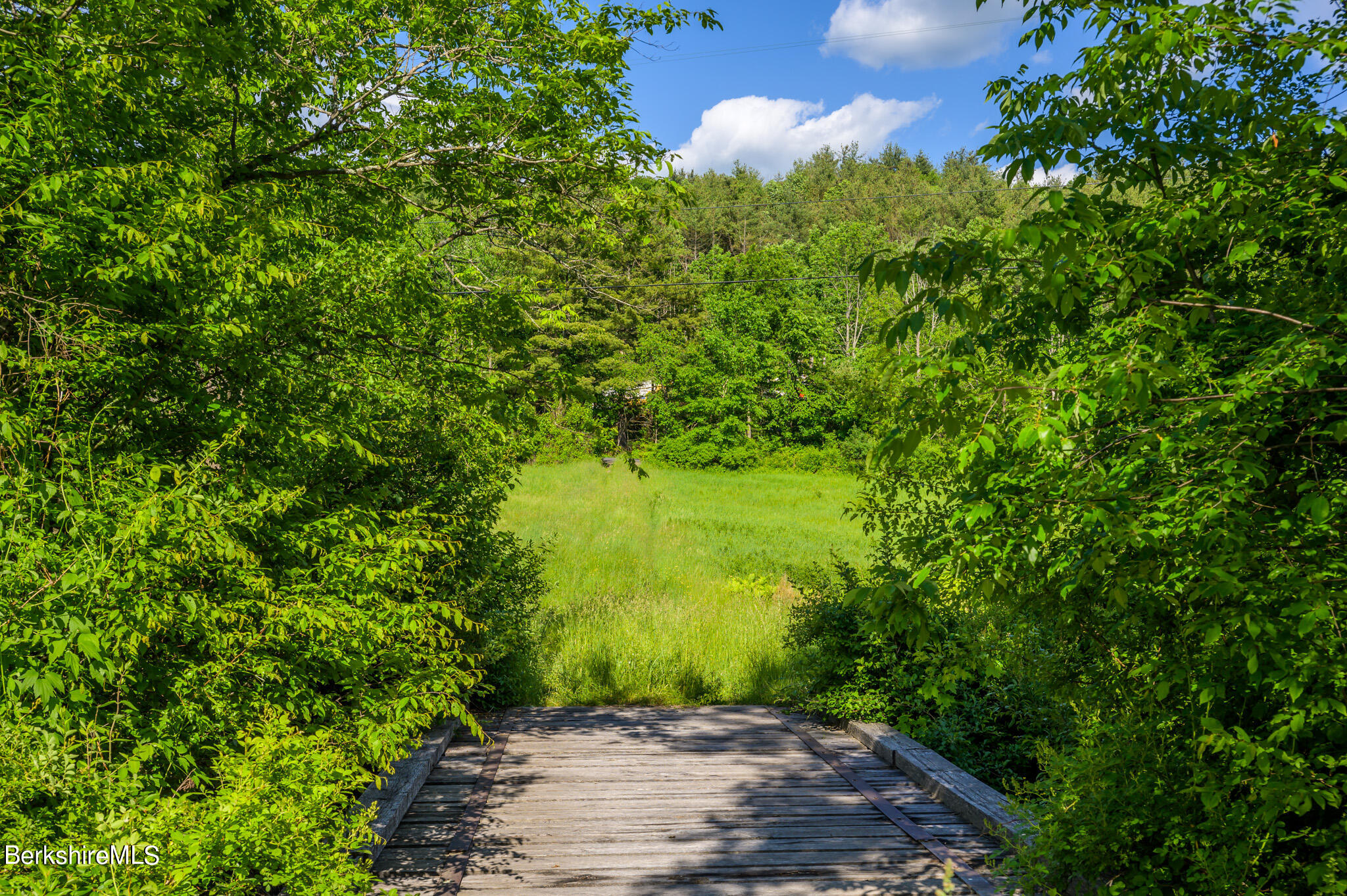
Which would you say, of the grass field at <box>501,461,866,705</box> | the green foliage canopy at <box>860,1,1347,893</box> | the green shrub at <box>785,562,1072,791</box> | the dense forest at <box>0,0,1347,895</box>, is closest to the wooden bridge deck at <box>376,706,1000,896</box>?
the green shrub at <box>785,562,1072,791</box>

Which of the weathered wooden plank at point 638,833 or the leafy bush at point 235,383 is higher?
the leafy bush at point 235,383

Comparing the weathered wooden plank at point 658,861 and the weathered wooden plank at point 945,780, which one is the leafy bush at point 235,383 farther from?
the weathered wooden plank at point 945,780

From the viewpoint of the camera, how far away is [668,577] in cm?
1557

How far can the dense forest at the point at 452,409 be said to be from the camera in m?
2.60

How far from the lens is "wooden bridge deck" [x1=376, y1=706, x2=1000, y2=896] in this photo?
4.24m

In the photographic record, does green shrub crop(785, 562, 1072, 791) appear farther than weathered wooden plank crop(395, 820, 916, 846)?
Yes

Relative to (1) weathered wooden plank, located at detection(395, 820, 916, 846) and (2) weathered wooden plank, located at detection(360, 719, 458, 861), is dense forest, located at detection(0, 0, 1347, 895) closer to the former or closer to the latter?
(2) weathered wooden plank, located at detection(360, 719, 458, 861)

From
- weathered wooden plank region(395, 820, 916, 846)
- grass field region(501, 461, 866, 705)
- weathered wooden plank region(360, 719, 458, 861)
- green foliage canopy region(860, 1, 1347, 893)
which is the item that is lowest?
grass field region(501, 461, 866, 705)

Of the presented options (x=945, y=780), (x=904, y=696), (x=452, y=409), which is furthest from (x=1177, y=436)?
(x=904, y=696)

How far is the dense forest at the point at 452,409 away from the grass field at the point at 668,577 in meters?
3.86

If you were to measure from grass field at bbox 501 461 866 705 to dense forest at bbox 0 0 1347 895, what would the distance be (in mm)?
3863

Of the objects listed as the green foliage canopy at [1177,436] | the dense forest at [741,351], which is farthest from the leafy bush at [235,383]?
the dense forest at [741,351]

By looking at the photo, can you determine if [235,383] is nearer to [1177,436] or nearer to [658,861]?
[658,861]

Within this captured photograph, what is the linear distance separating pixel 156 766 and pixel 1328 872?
4.33 meters
